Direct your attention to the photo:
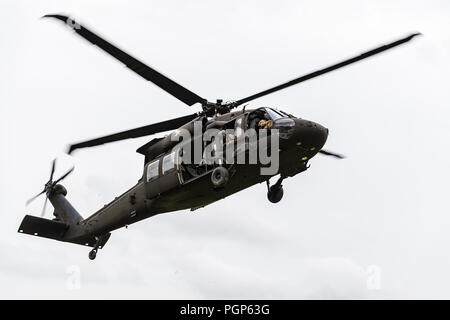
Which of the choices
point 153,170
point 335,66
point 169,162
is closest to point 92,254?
point 153,170

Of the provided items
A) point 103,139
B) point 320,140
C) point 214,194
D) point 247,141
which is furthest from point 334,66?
point 103,139

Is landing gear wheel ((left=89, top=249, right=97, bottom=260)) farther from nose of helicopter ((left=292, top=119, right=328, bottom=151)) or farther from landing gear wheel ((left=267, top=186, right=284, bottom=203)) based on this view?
nose of helicopter ((left=292, top=119, right=328, bottom=151))

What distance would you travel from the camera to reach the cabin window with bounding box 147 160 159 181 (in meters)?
20.9

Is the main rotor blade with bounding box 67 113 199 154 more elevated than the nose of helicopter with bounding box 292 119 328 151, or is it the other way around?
the main rotor blade with bounding box 67 113 199 154

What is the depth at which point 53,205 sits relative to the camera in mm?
26000

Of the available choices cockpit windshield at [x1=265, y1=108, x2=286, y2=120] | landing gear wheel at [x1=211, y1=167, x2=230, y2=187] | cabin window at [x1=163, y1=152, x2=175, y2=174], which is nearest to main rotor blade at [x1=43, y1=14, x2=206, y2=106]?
cabin window at [x1=163, y1=152, x2=175, y2=174]

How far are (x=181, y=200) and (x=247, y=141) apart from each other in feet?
11.2

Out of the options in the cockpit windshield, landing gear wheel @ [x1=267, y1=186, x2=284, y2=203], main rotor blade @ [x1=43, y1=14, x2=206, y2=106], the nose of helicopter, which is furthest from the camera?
landing gear wheel @ [x1=267, y1=186, x2=284, y2=203]

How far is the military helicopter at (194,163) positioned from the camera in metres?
18.2

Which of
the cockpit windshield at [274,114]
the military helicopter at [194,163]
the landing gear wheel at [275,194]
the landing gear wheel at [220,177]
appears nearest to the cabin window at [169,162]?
the military helicopter at [194,163]

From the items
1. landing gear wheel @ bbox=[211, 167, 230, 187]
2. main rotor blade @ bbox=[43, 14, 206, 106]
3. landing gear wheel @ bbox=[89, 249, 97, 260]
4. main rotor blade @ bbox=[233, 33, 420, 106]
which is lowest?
landing gear wheel @ bbox=[89, 249, 97, 260]

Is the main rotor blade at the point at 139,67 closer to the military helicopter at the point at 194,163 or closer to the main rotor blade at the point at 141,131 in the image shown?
the military helicopter at the point at 194,163

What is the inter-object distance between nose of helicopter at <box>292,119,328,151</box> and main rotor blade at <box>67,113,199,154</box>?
155 inches

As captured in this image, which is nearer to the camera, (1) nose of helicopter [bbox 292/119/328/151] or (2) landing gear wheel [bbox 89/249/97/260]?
(1) nose of helicopter [bbox 292/119/328/151]
